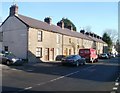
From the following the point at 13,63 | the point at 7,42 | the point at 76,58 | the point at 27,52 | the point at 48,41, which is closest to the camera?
the point at 13,63

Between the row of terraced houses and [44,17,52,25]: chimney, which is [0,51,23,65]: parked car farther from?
[44,17,52,25]: chimney

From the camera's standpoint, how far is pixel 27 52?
38125mm

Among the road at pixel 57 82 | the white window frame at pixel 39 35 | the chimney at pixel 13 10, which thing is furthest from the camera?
the white window frame at pixel 39 35

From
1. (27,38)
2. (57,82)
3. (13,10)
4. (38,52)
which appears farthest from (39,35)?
(57,82)

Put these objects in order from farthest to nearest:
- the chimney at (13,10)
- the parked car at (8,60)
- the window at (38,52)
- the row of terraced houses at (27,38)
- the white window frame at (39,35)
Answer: the white window frame at (39,35)
the window at (38,52)
the chimney at (13,10)
the row of terraced houses at (27,38)
the parked car at (8,60)

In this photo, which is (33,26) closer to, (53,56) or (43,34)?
(43,34)

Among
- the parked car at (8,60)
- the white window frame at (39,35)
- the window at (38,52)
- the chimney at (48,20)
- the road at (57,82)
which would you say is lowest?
the road at (57,82)

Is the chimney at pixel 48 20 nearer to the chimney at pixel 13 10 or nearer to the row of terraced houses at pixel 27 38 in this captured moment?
the row of terraced houses at pixel 27 38

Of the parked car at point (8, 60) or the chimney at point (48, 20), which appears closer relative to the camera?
the parked car at point (8, 60)

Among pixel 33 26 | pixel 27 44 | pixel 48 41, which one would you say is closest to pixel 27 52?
pixel 27 44

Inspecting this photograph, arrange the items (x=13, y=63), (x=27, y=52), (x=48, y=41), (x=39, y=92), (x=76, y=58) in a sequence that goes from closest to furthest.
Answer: (x=39, y=92)
(x=13, y=63)
(x=76, y=58)
(x=27, y=52)
(x=48, y=41)

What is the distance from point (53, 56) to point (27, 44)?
9.13 m

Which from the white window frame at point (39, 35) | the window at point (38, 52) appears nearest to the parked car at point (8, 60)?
the window at point (38, 52)

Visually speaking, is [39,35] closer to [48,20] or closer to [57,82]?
[48,20]
